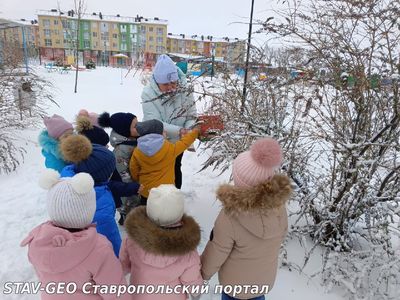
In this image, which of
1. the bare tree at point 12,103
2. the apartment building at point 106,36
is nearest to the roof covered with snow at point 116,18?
the apartment building at point 106,36

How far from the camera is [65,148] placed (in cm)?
216

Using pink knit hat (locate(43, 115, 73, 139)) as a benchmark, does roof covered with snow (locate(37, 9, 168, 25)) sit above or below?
above

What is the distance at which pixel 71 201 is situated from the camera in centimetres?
151

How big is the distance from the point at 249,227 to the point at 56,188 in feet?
3.28

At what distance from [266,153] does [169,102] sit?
66.3 inches

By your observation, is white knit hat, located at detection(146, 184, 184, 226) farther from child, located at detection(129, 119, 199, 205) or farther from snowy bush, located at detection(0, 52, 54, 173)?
snowy bush, located at detection(0, 52, 54, 173)

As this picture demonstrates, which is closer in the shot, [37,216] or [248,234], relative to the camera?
[248,234]

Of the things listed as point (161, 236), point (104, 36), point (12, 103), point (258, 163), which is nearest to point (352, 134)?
point (258, 163)

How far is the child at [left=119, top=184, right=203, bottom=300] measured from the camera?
153cm

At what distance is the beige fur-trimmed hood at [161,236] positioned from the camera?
1519 mm

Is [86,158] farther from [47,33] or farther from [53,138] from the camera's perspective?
[47,33]

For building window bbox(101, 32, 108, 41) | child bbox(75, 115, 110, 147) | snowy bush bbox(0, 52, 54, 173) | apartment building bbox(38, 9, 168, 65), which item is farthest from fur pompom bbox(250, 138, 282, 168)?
building window bbox(101, 32, 108, 41)

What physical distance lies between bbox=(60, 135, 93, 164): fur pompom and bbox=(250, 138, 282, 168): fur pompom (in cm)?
123

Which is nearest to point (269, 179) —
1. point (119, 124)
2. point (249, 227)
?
point (249, 227)
